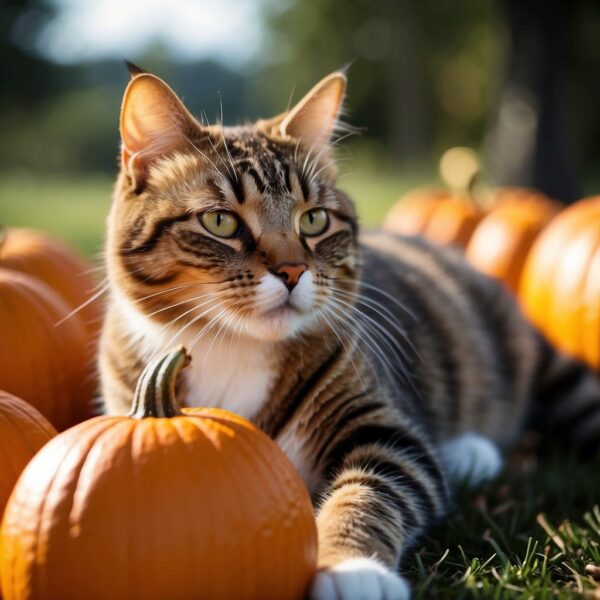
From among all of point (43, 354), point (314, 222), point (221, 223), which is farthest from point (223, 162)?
point (43, 354)

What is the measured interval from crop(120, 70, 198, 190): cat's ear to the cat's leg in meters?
0.97

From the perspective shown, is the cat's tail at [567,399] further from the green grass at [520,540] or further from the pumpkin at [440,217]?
the pumpkin at [440,217]

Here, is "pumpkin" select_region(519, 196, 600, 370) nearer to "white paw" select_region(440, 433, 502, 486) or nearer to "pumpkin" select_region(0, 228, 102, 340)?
"white paw" select_region(440, 433, 502, 486)

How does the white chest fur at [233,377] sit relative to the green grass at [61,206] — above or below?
above

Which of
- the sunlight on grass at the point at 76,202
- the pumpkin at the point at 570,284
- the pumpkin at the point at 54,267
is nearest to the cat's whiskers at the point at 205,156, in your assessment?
the pumpkin at the point at 54,267

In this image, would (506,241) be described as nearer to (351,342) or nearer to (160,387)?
(351,342)

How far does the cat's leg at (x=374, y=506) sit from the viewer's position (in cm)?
157

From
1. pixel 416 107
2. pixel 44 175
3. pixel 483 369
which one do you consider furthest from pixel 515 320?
pixel 416 107

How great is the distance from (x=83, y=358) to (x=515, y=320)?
192 centimetres

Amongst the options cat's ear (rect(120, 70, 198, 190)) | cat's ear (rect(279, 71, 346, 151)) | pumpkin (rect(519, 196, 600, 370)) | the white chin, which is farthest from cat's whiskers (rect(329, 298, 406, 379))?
pumpkin (rect(519, 196, 600, 370))

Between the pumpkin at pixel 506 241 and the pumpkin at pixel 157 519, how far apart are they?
314 cm

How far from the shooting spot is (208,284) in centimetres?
204

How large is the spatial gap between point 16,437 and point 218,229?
738mm

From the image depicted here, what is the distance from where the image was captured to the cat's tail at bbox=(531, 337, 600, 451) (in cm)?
320
